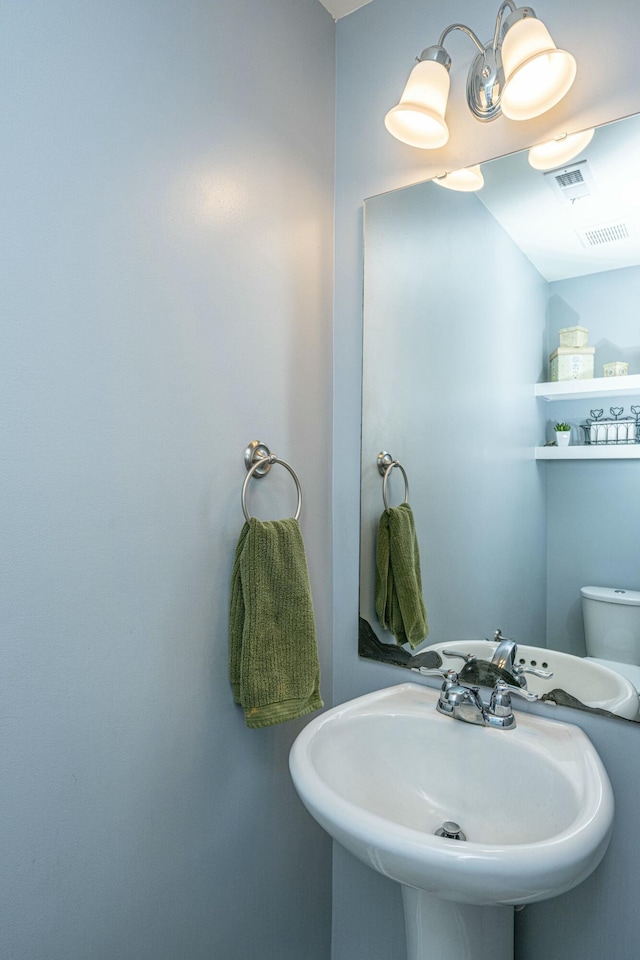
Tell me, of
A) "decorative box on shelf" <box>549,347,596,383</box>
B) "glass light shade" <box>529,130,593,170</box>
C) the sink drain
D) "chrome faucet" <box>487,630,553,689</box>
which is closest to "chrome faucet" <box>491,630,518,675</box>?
"chrome faucet" <box>487,630,553,689</box>

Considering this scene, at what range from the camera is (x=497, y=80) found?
120cm

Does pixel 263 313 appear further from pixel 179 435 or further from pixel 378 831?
pixel 378 831

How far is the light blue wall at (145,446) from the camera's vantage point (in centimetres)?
86

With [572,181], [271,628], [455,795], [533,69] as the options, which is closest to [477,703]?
[455,795]

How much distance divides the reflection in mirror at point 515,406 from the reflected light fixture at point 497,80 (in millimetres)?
101

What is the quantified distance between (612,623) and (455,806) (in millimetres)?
480

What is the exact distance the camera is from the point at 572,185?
1.17 m

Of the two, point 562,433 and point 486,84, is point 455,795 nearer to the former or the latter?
point 562,433

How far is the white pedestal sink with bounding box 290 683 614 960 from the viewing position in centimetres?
79

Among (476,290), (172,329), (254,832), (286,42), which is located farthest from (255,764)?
(286,42)

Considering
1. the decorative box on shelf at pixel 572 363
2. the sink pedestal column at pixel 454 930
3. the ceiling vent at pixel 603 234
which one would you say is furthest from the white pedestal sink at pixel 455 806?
the ceiling vent at pixel 603 234

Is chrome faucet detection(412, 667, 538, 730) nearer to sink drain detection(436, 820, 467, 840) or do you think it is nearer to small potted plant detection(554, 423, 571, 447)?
sink drain detection(436, 820, 467, 840)

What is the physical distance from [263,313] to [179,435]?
38cm

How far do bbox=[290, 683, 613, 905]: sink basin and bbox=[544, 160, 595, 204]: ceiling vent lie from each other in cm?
106
